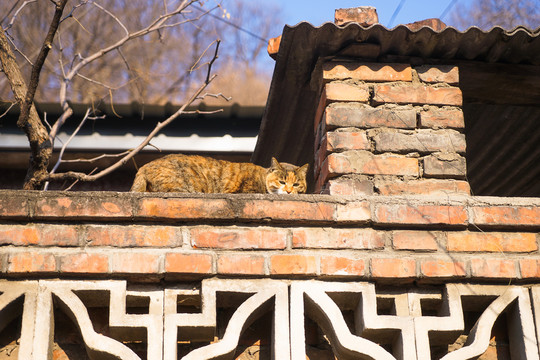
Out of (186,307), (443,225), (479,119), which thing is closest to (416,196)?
(443,225)

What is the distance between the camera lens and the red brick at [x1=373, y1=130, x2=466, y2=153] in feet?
10.8

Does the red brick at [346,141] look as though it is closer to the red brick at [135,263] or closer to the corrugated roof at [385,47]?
the corrugated roof at [385,47]

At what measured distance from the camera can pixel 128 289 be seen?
2.70 metres

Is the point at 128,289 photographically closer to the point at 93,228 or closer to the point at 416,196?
the point at 93,228

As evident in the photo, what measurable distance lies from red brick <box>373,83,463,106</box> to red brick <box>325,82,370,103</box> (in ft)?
0.19

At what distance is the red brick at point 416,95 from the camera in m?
3.42

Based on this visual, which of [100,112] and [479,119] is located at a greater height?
[100,112]

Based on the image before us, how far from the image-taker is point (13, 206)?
272 cm

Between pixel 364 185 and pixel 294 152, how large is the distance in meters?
2.02

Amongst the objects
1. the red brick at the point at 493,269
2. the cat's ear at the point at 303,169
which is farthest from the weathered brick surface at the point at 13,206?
the cat's ear at the point at 303,169

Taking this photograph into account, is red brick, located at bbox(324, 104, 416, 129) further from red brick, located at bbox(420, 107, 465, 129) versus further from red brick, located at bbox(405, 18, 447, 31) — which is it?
red brick, located at bbox(405, 18, 447, 31)

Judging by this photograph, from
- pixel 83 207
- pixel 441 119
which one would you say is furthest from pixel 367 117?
pixel 83 207

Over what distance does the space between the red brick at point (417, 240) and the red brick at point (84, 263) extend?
46.2 inches

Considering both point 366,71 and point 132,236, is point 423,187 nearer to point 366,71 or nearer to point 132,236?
point 366,71
